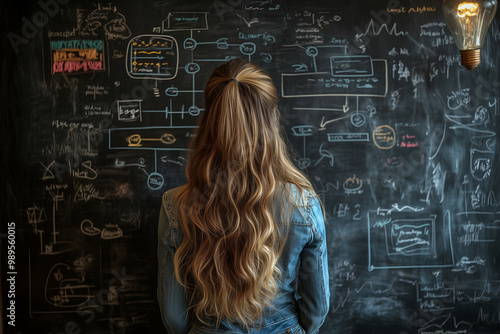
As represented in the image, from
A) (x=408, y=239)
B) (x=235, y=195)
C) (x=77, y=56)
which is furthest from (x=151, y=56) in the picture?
(x=408, y=239)

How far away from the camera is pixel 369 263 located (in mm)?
2482

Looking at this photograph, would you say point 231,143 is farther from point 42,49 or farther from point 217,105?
point 42,49

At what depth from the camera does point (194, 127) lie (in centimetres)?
243

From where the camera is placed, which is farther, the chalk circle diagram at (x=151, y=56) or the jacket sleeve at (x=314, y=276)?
the chalk circle diagram at (x=151, y=56)

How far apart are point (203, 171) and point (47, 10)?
1.71m

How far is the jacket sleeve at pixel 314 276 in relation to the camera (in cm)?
142

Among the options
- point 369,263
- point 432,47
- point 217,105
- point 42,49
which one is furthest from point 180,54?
point 369,263

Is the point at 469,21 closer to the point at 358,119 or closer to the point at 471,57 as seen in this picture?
the point at 471,57

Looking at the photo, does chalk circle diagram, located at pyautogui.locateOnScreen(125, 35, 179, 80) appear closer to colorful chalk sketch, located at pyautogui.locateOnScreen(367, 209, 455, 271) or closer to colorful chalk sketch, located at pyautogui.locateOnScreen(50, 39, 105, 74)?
colorful chalk sketch, located at pyautogui.locateOnScreen(50, 39, 105, 74)

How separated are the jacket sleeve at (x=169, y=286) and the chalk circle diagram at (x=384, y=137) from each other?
1.48 meters

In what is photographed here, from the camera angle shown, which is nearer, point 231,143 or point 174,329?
point 231,143

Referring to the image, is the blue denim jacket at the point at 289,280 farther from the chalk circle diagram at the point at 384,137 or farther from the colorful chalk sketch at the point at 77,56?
the colorful chalk sketch at the point at 77,56

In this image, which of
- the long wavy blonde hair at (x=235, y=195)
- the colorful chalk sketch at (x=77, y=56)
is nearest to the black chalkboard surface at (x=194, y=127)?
the colorful chalk sketch at (x=77, y=56)

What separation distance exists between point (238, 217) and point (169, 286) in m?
0.36
